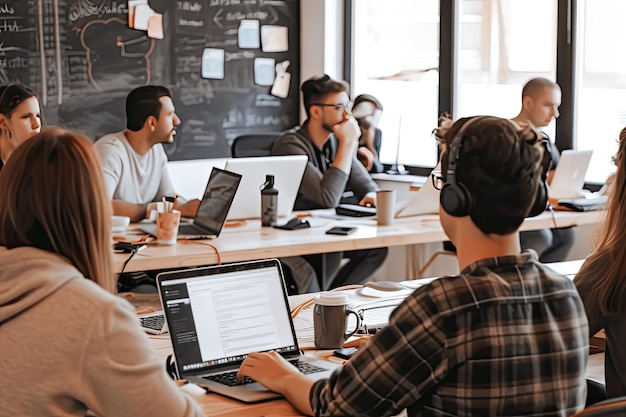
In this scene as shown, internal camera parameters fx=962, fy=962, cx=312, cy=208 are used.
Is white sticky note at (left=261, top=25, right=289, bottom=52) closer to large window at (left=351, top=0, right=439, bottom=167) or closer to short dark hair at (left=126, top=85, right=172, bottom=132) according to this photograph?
large window at (left=351, top=0, right=439, bottom=167)

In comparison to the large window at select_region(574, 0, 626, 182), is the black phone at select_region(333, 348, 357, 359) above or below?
below

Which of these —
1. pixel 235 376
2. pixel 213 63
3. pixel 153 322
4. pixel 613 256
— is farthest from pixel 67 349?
pixel 213 63

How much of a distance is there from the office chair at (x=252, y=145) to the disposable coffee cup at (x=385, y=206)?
57.7 inches

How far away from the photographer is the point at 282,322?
87.4 inches

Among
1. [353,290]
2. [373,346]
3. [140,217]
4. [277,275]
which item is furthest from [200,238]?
[373,346]

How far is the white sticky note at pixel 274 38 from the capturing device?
22.4 ft

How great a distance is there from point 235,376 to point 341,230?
206cm

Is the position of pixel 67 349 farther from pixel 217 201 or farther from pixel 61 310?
pixel 217 201

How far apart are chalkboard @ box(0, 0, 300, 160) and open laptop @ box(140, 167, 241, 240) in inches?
89.9

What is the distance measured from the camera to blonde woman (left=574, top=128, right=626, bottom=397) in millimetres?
2135

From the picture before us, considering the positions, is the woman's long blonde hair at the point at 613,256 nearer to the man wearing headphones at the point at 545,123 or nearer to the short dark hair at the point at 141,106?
the man wearing headphones at the point at 545,123

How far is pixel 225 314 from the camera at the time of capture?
213cm

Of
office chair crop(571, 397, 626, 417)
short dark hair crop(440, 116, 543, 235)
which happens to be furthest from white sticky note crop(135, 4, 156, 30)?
office chair crop(571, 397, 626, 417)

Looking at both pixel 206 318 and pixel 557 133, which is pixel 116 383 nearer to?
pixel 206 318
